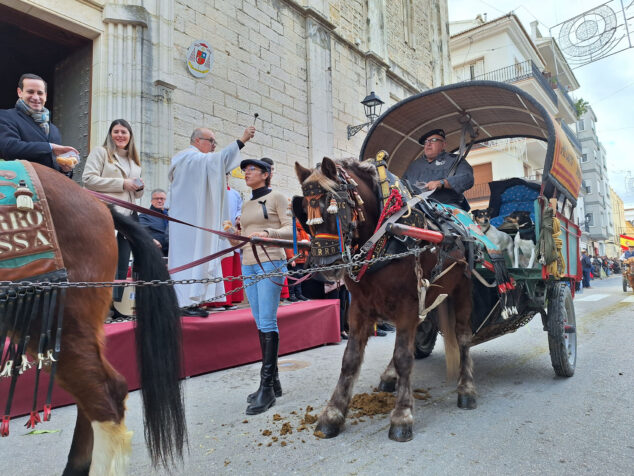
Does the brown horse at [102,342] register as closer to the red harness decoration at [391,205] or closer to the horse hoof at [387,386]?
the red harness decoration at [391,205]

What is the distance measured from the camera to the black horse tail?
2.00 metres

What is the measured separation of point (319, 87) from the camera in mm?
9727

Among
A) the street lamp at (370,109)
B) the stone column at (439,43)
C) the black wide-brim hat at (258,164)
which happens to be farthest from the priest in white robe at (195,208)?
the stone column at (439,43)

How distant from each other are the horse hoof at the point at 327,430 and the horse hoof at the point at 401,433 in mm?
348

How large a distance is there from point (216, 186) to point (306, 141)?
5.70m

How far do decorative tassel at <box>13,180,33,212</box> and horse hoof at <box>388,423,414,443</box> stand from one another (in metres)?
2.33

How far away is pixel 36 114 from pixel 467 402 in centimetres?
362

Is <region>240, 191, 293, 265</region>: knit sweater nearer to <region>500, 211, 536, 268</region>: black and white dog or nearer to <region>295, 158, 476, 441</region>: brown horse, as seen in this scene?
<region>295, 158, 476, 441</region>: brown horse

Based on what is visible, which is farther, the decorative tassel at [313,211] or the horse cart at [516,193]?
the horse cart at [516,193]

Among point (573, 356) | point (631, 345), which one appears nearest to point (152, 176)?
point (573, 356)

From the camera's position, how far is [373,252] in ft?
8.91

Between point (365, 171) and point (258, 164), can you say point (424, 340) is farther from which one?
point (258, 164)

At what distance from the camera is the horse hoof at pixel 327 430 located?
2621 mm

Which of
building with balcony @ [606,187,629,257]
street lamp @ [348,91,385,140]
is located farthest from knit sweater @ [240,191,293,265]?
building with balcony @ [606,187,629,257]
